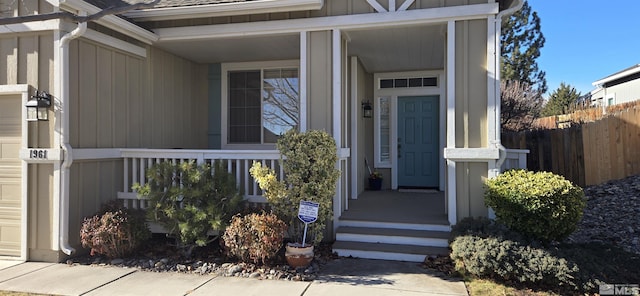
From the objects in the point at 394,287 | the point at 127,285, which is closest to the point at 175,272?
the point at 127,285

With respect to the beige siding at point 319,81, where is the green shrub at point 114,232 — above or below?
below

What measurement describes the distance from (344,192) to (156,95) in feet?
11.2

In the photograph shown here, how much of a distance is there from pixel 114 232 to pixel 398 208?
394 centimetres

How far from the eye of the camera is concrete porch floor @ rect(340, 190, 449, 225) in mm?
5457

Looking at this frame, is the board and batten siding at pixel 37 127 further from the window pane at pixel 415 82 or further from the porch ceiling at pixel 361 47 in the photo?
the window pane at pixel 415 82

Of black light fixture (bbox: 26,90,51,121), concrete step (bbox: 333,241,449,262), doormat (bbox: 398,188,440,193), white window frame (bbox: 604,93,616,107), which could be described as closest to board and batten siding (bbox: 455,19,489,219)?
concrete step (bbox: 333,241,449,262)

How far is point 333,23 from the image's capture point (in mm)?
5434

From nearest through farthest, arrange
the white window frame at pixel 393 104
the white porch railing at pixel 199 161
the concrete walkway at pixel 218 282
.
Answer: the concrete walkway at pixel 218 282, the white porch railing at pixel 199 161, the white window frame at pixel 393 104

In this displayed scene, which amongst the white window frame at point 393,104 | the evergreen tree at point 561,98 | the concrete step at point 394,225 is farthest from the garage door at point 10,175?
the evergreen tree at point 561,98

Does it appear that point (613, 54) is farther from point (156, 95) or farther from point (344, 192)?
point (156, 95)

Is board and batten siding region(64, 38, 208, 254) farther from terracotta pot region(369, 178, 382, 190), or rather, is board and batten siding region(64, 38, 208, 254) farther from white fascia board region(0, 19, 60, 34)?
terracotta pot region(369, 178, 382, 190)

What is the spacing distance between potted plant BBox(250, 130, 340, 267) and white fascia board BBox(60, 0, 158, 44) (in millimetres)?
2695

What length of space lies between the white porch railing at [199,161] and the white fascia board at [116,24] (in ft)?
5.43

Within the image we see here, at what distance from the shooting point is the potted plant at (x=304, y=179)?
15.7 ft
